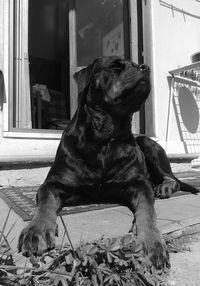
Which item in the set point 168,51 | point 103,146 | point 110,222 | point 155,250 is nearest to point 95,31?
point 168,51

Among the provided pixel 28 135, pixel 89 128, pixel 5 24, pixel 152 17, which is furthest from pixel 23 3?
pixel 89 128

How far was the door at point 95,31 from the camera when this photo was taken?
4.40 meters

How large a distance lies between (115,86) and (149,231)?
3.58 ft

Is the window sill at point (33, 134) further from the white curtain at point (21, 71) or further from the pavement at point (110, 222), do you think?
the pavement at point (110, 222)

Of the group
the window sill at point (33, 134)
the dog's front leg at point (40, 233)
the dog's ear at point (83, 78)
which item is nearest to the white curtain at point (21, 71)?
the window sill at point (33, 134)

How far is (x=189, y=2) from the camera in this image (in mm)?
5270

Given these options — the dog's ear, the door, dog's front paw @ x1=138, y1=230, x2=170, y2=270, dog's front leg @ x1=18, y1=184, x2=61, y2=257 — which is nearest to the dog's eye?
A: the dog's ear

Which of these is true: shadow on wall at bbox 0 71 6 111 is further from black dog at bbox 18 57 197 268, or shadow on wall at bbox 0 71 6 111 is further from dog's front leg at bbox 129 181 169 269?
dog's front leg at bbox 129 181 169 269

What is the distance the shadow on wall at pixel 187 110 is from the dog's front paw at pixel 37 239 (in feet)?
13.0

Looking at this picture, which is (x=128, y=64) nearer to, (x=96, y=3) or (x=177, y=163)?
(x=177, y=163)

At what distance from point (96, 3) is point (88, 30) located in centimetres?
50

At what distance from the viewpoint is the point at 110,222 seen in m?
1.89

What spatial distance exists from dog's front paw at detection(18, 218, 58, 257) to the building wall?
139 inches

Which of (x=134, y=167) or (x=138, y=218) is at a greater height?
(x=134, y=167)
